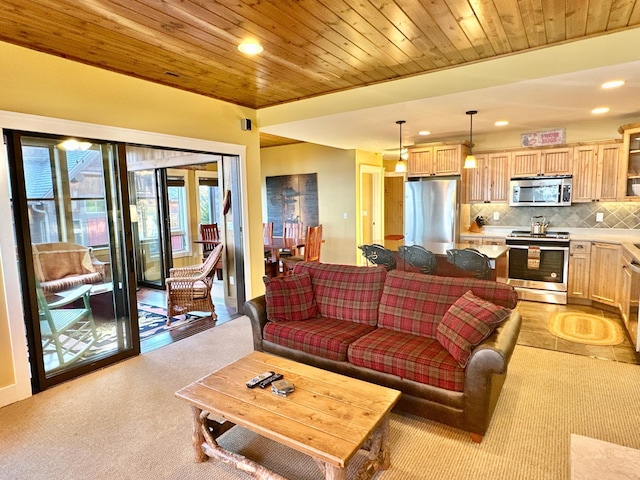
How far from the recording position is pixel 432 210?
567cm

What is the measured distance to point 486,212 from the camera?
19.5ft

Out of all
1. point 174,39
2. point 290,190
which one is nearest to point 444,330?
point 174,39

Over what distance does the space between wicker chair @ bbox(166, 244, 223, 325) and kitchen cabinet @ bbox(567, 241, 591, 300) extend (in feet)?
14.7

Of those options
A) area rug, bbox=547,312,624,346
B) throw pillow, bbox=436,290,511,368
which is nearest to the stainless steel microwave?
area rug, bbox=547,312,624,346

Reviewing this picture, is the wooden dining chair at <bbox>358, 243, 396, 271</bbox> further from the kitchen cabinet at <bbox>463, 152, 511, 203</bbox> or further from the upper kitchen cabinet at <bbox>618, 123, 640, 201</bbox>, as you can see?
the upper kitchen cabinet at <bbox>618, 123, 640, 201</bbox>

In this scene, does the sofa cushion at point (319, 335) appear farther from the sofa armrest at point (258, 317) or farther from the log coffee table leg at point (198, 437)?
the log coffee table leg at point (198, 437)

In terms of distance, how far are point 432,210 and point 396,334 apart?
3342 millimetres

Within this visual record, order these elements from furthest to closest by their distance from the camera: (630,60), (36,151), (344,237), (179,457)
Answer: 1. (344,237)
2. (36,151)
3. (630,60)
4. (179,457)

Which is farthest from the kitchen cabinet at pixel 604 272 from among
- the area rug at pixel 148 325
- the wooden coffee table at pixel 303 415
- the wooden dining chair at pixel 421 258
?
the area rug at pixel 148 325

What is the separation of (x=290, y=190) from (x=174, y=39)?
207 inches

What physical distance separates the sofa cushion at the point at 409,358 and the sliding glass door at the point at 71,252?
2.31 metres

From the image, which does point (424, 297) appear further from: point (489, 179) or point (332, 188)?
point (332, 188)

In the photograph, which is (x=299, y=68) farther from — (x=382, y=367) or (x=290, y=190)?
(x=290, y=190)

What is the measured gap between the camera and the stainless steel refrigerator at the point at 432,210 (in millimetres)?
5566
